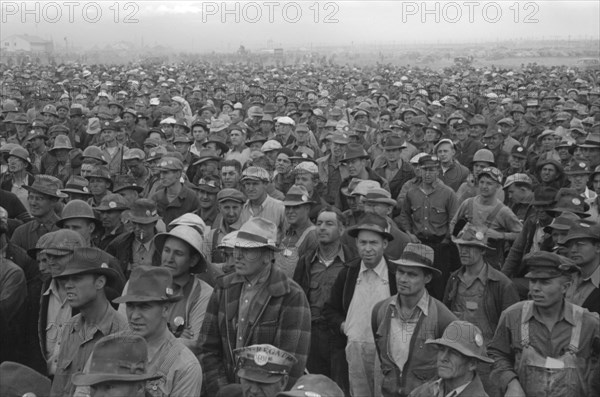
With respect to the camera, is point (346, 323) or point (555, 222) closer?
point (346, 323)

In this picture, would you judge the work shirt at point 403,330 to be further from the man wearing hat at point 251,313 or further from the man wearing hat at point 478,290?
the man wearing hat at point 478,290

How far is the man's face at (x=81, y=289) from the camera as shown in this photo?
479cm

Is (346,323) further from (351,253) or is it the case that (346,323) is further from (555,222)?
(555,222)

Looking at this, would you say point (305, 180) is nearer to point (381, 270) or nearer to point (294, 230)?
point (294, 230)

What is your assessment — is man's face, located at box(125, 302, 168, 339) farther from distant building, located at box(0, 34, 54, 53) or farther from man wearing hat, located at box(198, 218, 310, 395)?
distant building, located at box(0, 34, 54, 53)

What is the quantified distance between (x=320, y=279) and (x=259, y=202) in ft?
5.95

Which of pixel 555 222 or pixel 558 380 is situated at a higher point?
pixel 555 222

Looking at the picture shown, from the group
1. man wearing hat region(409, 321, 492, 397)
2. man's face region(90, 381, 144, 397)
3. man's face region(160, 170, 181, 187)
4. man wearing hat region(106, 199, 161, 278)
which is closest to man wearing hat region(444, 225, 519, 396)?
man wearing hat region(409, 321, 492, 397)

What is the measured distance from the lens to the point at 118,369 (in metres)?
3.66

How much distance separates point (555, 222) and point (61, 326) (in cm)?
401

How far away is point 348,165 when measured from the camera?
9.28m

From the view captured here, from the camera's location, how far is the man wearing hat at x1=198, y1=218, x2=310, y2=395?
191 inches

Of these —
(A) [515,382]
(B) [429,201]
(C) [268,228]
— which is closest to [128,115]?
(B) [429,201]

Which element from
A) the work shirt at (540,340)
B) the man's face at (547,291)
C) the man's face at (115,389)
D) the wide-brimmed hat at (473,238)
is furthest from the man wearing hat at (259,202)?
the man's face at (115,389)
